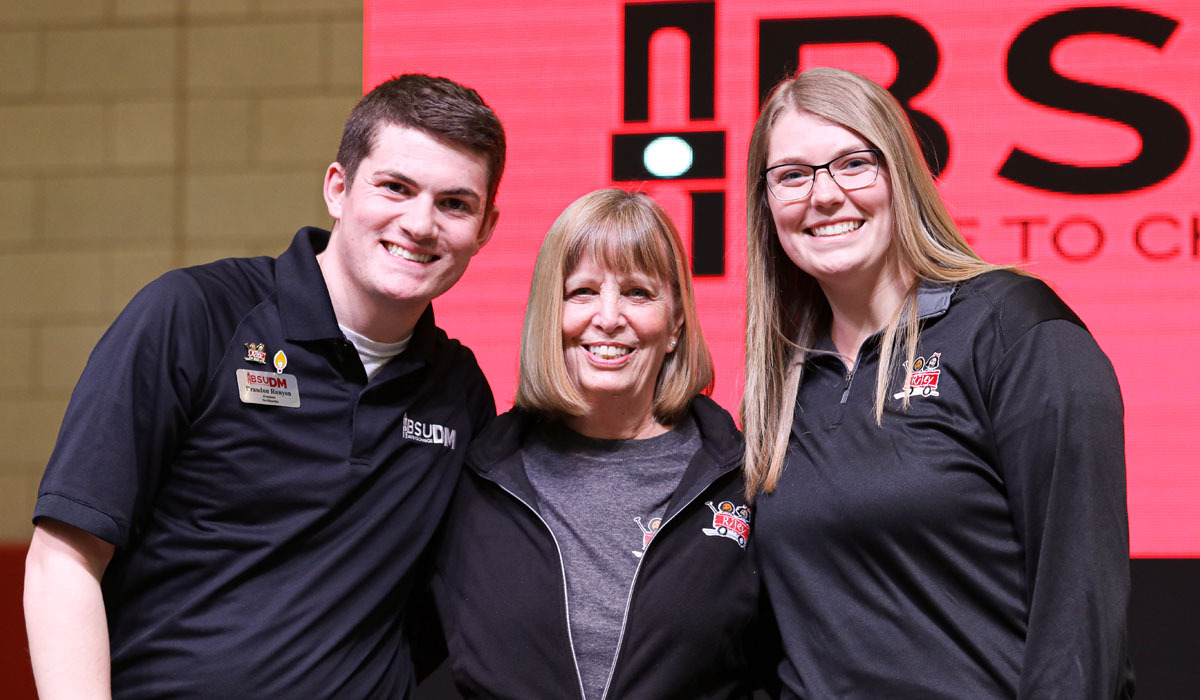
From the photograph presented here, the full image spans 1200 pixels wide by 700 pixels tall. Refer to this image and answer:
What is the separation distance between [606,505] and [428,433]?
36 centimetres

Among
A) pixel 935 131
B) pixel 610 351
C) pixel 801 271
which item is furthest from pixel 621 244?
pixel 935 131

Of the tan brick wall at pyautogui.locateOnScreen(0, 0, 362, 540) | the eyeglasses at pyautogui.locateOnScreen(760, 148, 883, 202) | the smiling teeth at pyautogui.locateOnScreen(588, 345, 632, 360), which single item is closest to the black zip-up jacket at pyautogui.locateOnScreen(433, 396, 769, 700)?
the smiling teeth at pyautogui.locateOnScreen(588, 345, 632, 360)

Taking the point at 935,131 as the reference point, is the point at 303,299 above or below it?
below

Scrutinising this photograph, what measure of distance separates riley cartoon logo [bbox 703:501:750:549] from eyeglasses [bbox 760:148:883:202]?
1.83 feet

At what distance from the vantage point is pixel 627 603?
175 centimetres

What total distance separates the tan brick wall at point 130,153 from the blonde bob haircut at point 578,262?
2.03m

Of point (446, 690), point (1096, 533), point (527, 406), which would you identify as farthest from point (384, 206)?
point (446, 690)

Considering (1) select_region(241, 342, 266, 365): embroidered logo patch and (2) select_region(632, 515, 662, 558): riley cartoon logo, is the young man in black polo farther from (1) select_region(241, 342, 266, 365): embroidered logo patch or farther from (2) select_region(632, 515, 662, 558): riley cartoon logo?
(2) select_region(632, 515, 662, 558): riley cartoon logo

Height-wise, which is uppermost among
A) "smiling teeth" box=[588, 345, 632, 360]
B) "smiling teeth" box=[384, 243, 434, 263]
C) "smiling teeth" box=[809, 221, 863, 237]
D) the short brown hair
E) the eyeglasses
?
the short brown hair

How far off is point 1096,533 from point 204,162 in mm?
3405

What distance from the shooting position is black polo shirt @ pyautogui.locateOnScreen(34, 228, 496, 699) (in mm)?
1561

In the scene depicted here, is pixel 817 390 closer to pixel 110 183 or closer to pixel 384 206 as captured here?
pixel 384 206

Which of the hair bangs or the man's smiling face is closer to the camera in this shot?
the man's smiling face

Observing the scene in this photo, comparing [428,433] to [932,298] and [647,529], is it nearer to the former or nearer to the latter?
[647,529]
